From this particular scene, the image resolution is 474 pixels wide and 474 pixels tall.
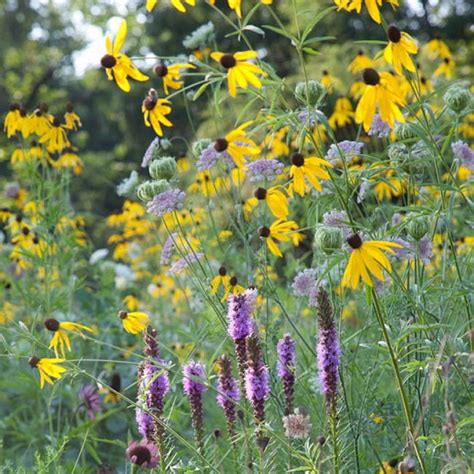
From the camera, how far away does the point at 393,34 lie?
197cm

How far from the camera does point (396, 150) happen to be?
8.54 ft

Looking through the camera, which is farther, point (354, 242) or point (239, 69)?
point (239, 69)

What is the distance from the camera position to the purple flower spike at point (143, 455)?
217cm

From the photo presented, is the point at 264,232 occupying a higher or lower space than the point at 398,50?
lower

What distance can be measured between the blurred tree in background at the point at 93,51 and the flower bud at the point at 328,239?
1264 cm

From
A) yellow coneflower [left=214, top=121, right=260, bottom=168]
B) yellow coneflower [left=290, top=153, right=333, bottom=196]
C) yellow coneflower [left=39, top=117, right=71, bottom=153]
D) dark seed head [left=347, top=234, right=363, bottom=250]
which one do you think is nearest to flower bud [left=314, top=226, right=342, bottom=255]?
yellow coneflower [left=290, top=153, right=333, bottom=196]

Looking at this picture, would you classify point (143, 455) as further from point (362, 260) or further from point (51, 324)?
point (362, 260)

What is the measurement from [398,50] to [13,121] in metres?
2.59

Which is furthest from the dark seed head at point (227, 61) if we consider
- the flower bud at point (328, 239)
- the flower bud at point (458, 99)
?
the flower bud at point (458, 99)

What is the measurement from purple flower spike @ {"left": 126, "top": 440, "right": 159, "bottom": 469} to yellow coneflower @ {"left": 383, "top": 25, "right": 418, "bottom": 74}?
3.50 feet

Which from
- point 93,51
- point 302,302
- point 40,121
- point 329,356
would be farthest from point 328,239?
point 93,51

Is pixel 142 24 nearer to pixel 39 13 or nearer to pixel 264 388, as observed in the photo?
pixel 39 13

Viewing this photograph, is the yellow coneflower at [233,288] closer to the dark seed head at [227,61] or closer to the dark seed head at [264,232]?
the dark seed head at [264,232]

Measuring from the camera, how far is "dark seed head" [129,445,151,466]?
2168 millimetres
